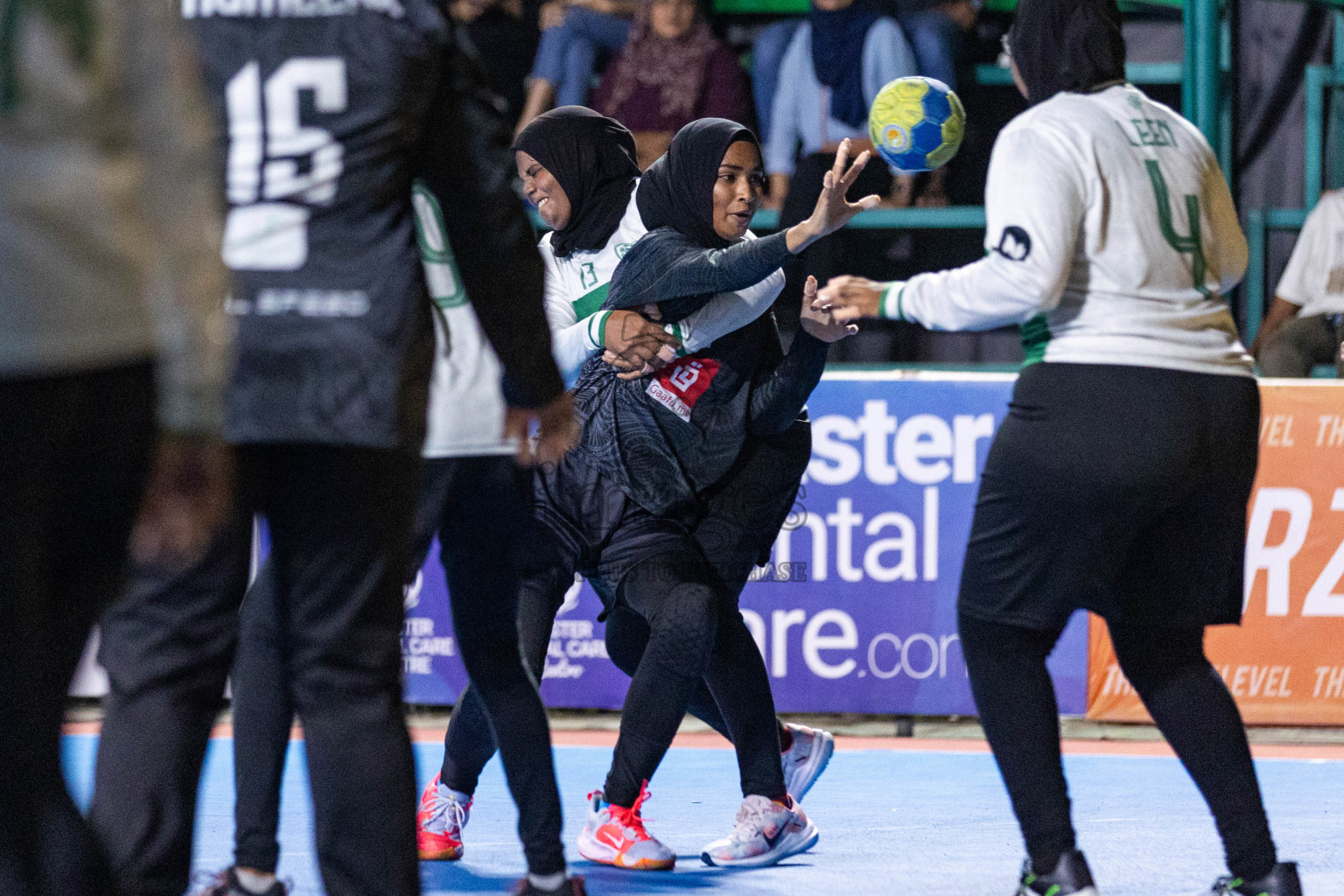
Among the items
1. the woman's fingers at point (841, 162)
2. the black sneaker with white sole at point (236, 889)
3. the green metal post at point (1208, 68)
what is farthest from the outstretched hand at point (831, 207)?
the green metal post at point (1208, 68)

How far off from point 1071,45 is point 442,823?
220 centimetres

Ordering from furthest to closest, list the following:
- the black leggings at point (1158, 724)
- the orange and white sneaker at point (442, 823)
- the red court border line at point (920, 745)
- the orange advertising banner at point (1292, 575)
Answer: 1. the orange advertising banner at point (1292, 575)
2. the red court border line at point (920, 745)
3. the orange and white sneaker at point (442, 823)
4. the black leggings at point (1158, 724)

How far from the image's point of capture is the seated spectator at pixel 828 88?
7805 mm

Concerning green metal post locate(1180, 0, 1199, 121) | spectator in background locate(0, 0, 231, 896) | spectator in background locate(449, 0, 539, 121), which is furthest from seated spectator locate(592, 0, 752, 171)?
spectator in background locate(0, 0, 231, 896)

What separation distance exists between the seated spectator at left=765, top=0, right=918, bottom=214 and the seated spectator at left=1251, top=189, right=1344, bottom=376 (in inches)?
71.8

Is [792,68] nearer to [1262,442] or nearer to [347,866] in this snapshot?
[1262,442]

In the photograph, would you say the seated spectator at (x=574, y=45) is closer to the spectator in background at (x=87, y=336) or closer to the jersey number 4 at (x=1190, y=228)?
the jersey number 4 at (x=1190, y=228)

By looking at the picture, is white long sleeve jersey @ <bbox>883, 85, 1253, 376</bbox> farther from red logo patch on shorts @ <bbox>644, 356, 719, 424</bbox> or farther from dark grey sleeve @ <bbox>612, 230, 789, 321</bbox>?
red logo patch on shorts @ <bbox>644, 356, 719, 424</bbox>

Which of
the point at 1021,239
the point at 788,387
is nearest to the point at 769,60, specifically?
the point at 788,387

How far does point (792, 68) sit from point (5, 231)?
657cm

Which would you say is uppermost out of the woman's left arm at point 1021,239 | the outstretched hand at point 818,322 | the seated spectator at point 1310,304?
the woman's left arm at point 1021,239

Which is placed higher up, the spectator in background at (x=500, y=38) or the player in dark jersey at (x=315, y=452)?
the spectator in background at (x=500, y=38)

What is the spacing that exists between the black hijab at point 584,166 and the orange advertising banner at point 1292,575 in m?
2.62

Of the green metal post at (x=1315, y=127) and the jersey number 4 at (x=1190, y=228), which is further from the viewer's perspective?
the green metal post at (x=1315, y=127)
